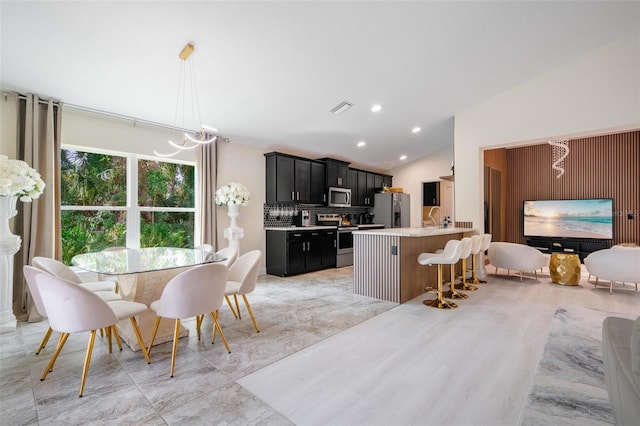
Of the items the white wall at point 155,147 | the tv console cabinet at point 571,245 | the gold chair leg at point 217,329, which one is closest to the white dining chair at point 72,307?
the gold chair leg at point 217,329

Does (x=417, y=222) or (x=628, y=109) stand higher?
(x=628, y=109)

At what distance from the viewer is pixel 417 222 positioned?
8328 millimetres

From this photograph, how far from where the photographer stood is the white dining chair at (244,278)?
2.99 metres

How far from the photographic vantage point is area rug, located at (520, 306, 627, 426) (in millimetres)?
1753

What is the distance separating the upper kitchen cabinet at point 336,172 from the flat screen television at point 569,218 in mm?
4663

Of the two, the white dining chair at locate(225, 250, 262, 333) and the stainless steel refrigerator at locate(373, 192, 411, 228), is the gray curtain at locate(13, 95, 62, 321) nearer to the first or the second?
the white dining chair at locate(225, 250, 262, 333)

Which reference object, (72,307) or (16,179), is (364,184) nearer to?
(16,179)

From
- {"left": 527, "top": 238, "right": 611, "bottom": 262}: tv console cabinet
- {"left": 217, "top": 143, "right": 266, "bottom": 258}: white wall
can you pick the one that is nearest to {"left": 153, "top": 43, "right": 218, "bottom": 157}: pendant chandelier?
{"left": 217, "top": 143, "right": 266, "bottom": 258}: white wall

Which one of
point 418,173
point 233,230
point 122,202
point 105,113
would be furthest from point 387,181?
point 105,113

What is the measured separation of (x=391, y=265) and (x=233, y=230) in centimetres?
265

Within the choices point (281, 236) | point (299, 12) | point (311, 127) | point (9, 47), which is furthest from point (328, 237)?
point (9, 47)

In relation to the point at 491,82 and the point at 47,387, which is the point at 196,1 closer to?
the point at 47,387

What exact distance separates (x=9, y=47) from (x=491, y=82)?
5853 mm

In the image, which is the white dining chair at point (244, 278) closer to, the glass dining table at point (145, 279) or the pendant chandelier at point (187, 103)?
the glass dining table at point (145, 279)
